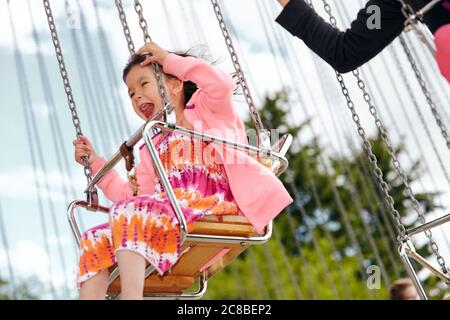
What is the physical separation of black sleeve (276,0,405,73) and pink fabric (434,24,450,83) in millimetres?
195

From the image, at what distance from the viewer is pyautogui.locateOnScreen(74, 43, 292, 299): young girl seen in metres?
1.29

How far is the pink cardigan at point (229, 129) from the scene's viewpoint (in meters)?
1.47

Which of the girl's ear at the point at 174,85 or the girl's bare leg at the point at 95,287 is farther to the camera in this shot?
the girl's ear at the point at 174,85

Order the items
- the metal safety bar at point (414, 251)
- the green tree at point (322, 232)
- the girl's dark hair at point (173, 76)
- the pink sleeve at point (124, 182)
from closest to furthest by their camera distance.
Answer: the metal safety bar at point (414, 251)
the girl's dark hair at point (173, 76)
the pink sleeve at point (124, 182)
the green tree at point (322, 232)

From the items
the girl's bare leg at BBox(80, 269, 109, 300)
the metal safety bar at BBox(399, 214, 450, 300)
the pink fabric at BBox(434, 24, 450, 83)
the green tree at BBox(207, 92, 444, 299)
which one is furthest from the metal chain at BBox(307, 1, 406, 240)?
the green tree at BBox(207, 92, 444, 299)

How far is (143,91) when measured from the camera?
5.26 feet

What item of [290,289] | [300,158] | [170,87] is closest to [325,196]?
[300,158]

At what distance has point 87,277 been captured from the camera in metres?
1.31

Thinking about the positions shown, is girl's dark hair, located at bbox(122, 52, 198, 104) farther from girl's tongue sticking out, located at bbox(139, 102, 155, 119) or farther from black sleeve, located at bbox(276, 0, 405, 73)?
black sleeve, located at bbox(276, 0, 405, 73)

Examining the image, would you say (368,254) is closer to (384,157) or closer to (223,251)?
(384,157)

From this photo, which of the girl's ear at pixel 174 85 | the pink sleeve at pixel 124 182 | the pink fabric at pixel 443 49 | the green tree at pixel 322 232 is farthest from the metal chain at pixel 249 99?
the green tree at pixel 322 232

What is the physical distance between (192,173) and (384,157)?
11468mm

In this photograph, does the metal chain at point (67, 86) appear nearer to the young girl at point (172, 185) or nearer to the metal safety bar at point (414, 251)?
the young girl at point (172, 185)

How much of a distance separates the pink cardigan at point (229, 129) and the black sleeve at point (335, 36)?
8.2 inches
